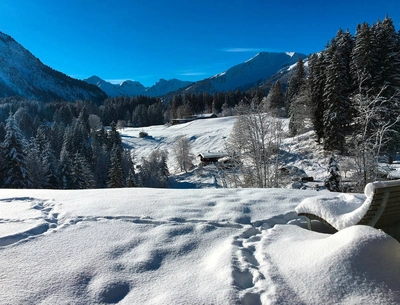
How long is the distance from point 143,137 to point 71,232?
240 ft

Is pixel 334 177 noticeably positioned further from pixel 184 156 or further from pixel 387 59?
pixel 184 156

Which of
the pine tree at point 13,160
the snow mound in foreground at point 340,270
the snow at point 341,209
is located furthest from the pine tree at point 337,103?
the pine tree at point 13,160

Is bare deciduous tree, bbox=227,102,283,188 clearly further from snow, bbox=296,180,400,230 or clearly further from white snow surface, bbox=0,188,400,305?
white snow surface, bbox=0,188,400,305

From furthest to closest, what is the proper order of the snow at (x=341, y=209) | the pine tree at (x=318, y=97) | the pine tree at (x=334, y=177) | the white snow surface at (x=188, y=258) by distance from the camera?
the pine tree at (x=318, y=97)
the pine tree at (x=334, y=177)
the snow at (x=341, y=209)
the white snow surface at (x=188, y=258)

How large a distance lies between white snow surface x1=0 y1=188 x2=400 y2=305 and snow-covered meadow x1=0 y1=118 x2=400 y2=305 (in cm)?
1

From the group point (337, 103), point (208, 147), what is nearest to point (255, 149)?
point (337, 103)

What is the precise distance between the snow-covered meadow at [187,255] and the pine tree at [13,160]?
68.7 ft

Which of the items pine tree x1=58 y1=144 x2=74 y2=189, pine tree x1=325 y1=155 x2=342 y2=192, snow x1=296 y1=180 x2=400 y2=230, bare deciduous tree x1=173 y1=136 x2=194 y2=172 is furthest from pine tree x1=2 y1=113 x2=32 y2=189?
bare deciduous tree x1=173 y1=136 x2=194 y2=172

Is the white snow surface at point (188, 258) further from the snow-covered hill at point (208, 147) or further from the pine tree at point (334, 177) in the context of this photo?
the snow-covered hill at point (208, 147)

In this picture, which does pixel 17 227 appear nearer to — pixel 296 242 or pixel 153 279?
pixel 153 279

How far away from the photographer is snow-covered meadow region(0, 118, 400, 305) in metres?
2.62

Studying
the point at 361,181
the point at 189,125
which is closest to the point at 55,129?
the point at 189,125

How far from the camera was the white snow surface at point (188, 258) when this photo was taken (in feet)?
8.59

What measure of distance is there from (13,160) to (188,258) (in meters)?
25.2
